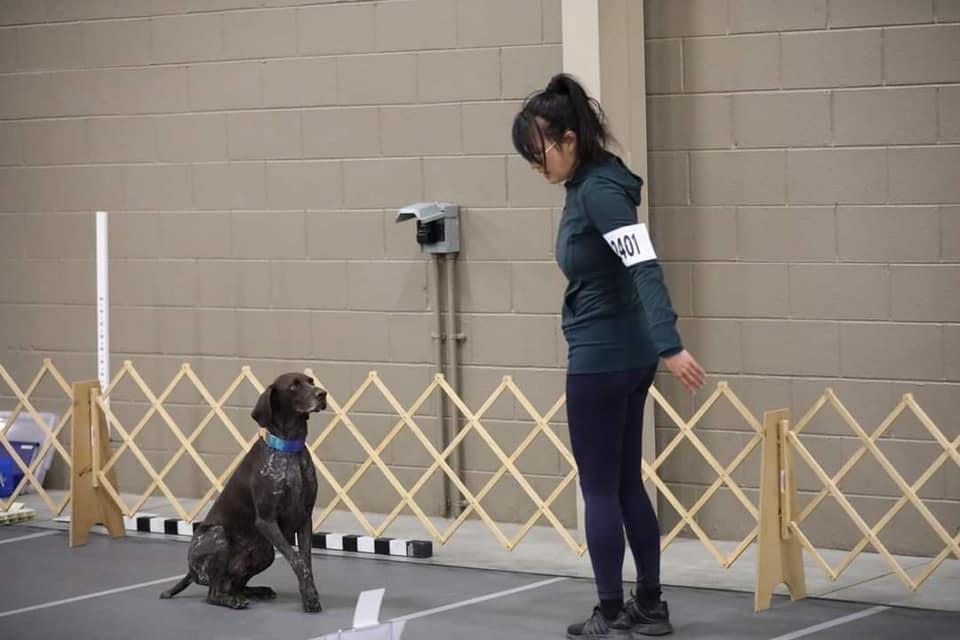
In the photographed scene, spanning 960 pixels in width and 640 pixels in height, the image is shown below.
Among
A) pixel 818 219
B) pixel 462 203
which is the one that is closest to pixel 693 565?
pixel 818 219

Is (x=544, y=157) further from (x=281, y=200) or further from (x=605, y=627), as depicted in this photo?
(x=281, y=200)

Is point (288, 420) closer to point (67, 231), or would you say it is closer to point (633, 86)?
point (633, 86)

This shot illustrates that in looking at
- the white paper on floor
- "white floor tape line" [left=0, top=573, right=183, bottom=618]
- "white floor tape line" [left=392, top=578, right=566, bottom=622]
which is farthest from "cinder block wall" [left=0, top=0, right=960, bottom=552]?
the white paper on floor

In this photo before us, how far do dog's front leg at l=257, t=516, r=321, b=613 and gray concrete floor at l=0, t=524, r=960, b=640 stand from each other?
5 centimetres

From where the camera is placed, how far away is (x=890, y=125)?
537cm

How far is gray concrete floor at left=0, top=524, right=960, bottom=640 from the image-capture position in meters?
4.43

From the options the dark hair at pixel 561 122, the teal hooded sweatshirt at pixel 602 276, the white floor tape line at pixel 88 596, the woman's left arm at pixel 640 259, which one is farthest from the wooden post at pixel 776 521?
the white floor tape line at pixel 88 596

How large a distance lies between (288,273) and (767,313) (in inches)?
84.2

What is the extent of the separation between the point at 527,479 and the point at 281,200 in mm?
1627

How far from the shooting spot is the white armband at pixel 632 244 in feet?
12.6

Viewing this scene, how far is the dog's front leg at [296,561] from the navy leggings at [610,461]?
98 cm

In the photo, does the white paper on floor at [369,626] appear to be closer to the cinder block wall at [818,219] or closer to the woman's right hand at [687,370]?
the woman's right hand at [687,370]

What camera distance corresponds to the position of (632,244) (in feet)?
12.6

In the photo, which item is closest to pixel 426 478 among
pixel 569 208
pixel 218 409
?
pixel 218 409
